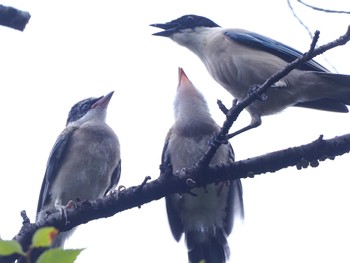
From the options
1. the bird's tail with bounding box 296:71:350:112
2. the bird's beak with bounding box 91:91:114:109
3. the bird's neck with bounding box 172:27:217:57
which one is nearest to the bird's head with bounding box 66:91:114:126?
the bird's beak with bounding box 91:91:114:109

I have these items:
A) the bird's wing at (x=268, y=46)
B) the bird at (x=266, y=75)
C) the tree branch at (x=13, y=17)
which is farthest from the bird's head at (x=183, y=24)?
the tree branch at (x=13, y=17)

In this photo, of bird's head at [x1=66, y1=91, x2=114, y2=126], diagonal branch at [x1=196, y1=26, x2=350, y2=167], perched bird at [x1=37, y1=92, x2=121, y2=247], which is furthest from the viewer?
bird's head at [x1=66, y1=91, x2=114, y2=126]

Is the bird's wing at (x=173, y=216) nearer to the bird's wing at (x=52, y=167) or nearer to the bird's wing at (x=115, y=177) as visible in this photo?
the bird's wing at (x=115, y=177)

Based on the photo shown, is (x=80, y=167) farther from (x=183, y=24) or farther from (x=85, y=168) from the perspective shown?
(x=183, y=24)

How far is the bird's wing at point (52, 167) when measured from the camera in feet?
22.2

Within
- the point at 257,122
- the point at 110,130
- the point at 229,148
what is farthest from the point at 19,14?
the point at 110,130

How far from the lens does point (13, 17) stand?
2473mm

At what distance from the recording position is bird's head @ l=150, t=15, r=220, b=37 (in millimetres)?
7348

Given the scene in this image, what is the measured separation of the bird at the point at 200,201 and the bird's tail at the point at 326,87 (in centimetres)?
101

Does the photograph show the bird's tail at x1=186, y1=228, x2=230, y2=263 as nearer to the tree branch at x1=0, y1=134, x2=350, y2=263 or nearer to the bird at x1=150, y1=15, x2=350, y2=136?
the bird at x1=150, y1=15, x2=350, y2=136

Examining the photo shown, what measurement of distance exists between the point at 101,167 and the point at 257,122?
1790 millimetres

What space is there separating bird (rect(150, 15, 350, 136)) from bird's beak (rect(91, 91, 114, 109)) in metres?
1.78

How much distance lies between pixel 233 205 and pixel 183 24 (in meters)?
2.29

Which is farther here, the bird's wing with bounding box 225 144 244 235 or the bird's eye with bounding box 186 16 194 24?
the bird's eye with bounding box 186 16 194 24
